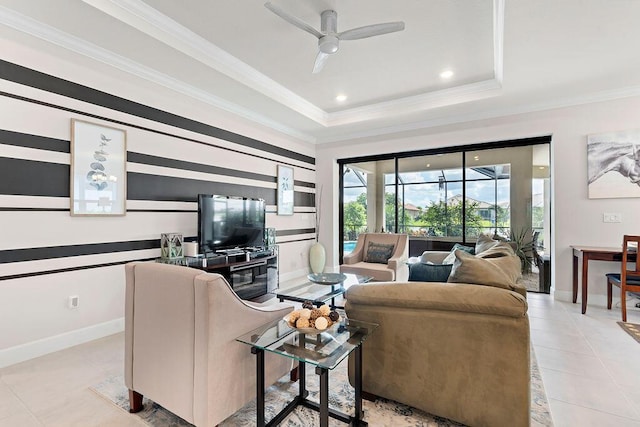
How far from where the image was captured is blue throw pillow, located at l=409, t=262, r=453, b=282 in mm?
2389

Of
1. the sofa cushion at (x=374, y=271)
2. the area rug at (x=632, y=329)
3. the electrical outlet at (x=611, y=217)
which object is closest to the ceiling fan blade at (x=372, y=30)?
the sofa cushion at (x=374, y=271)

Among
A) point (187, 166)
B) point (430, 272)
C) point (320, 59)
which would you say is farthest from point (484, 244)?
point (187, 166)

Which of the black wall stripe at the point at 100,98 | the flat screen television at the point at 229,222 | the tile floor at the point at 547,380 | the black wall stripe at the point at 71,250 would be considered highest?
the black wall stripe at the point at 100,98

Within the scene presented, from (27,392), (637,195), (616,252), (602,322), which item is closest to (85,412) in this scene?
(27,392)

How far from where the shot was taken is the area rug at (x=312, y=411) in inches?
68.0

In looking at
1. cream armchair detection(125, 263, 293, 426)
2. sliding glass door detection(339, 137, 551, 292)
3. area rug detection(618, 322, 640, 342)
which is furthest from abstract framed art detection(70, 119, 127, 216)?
area rug detection(618, 322, 640, 342)

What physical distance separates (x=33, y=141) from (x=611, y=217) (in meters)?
6.41

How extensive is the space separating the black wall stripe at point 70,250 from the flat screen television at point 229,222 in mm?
554

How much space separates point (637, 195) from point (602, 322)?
1.77 meters

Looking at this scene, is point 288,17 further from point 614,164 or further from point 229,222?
point 614,164

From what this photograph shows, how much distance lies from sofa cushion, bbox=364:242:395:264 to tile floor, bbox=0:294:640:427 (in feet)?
6.43

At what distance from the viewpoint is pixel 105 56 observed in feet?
9.58

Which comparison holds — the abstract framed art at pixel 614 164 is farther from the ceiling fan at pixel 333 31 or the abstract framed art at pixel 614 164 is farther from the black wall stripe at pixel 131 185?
the black wall stripe at pixel 131 185

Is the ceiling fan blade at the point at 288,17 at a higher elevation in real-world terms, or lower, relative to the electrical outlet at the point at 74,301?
higher
